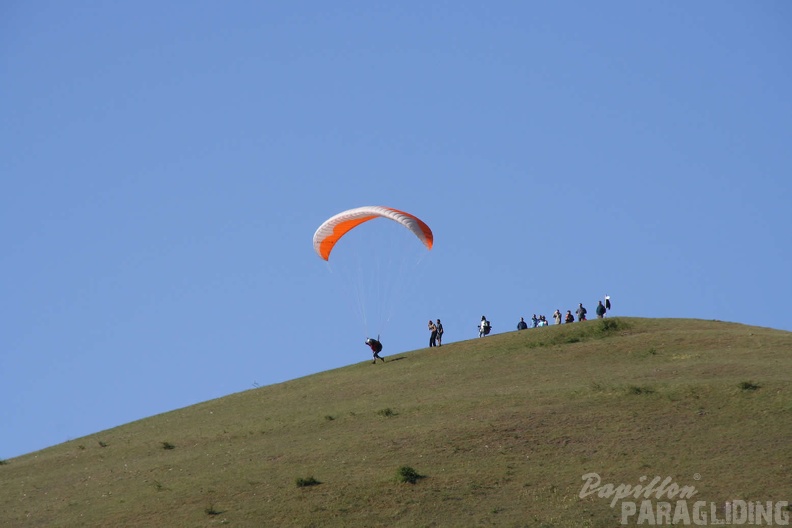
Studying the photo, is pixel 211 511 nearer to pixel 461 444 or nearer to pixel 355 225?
pixel 461 444

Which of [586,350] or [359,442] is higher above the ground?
[586,350]

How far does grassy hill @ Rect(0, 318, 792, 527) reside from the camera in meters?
36.0

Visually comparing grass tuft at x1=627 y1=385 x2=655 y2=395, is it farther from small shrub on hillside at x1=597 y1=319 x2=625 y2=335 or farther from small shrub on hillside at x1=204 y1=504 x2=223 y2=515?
small shrub on hillside at x1=204 y1=504 x2=223 y2=515

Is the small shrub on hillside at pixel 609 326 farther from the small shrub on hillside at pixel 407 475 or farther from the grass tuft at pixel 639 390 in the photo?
the small shrub on hillside at pixel 407 475

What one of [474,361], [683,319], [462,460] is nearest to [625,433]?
[462,460]

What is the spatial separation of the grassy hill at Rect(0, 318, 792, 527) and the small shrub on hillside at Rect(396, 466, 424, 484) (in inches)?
8.9

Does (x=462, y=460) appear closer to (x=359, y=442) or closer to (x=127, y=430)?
(x=359, y=442)

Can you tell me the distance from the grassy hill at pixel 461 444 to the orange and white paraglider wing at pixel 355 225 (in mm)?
6390

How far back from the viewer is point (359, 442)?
138 ft

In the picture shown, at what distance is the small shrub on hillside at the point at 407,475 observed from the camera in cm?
3747

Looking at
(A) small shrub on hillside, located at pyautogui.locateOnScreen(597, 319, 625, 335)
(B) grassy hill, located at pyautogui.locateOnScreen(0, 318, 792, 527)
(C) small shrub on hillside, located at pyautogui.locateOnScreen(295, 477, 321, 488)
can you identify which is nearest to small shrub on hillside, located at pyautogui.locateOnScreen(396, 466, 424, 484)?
(B) grassy hill, located at pyautogui.locateOnScreen(0, 318, 792, 527)

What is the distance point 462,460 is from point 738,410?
34.3ft

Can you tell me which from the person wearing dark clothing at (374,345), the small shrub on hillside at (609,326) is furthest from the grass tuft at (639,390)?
the person wearing dark clothing at (374,345)

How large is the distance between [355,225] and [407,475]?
20.7 metres
